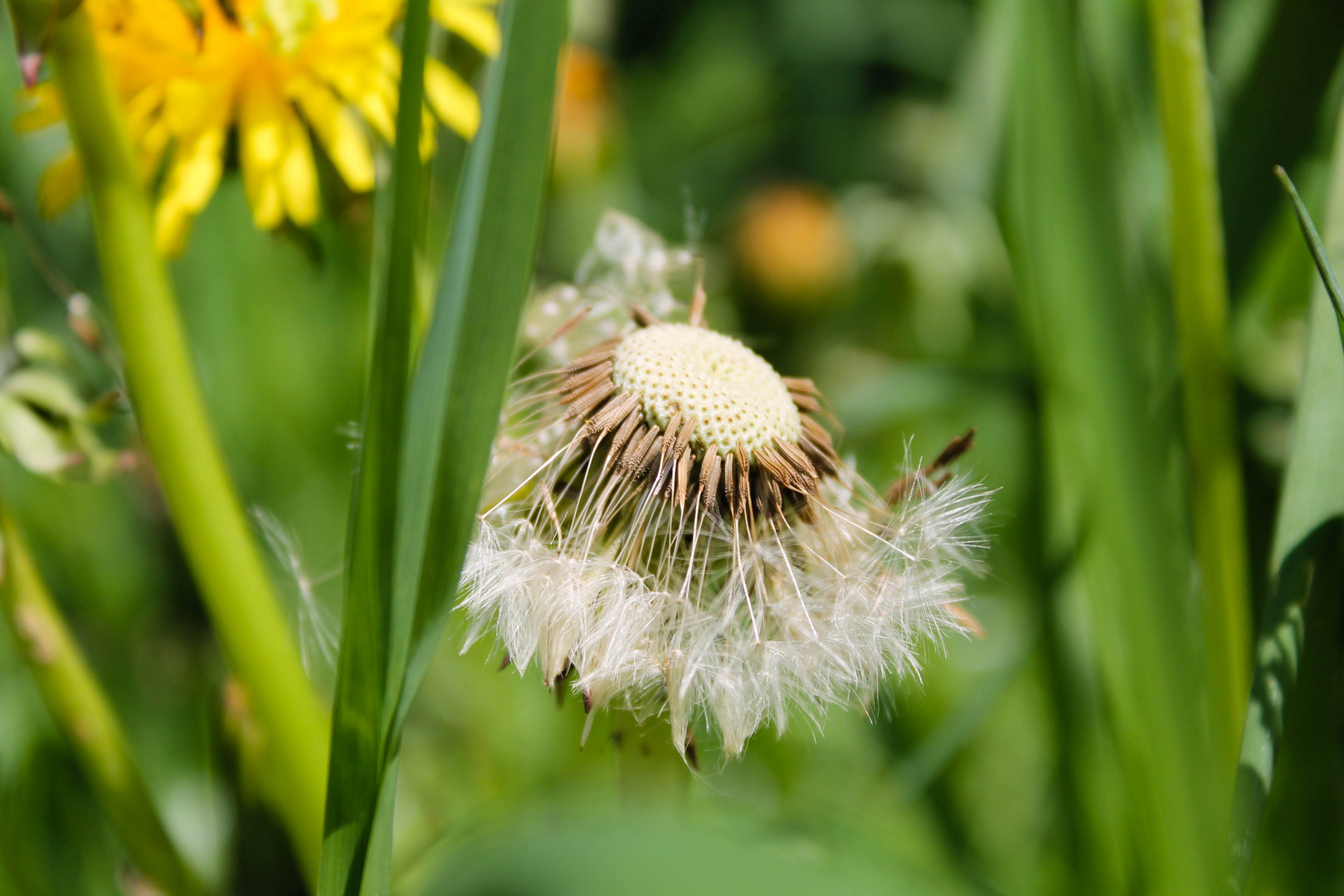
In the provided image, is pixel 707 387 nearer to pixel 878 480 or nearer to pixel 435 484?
pixel 435 484

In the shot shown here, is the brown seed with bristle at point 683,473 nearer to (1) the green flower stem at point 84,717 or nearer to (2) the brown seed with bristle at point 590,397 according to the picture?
(2) the brown seed with bristle at point 590,397

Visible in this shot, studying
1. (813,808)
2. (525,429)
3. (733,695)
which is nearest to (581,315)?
(525,429)

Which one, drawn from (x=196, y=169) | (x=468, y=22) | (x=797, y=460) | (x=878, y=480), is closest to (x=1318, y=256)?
(x=797, y=460)

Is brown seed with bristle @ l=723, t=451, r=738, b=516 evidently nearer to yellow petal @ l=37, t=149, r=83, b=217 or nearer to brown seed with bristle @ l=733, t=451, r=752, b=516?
brown seed with bristle @ l=733, t=451, r=752, b=516

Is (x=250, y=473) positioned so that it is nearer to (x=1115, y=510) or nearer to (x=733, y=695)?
(x=733, y=695)

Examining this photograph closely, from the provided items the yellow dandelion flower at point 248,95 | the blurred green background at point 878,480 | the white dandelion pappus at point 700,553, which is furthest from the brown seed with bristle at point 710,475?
the yellow dandelion flower at point 248,95
